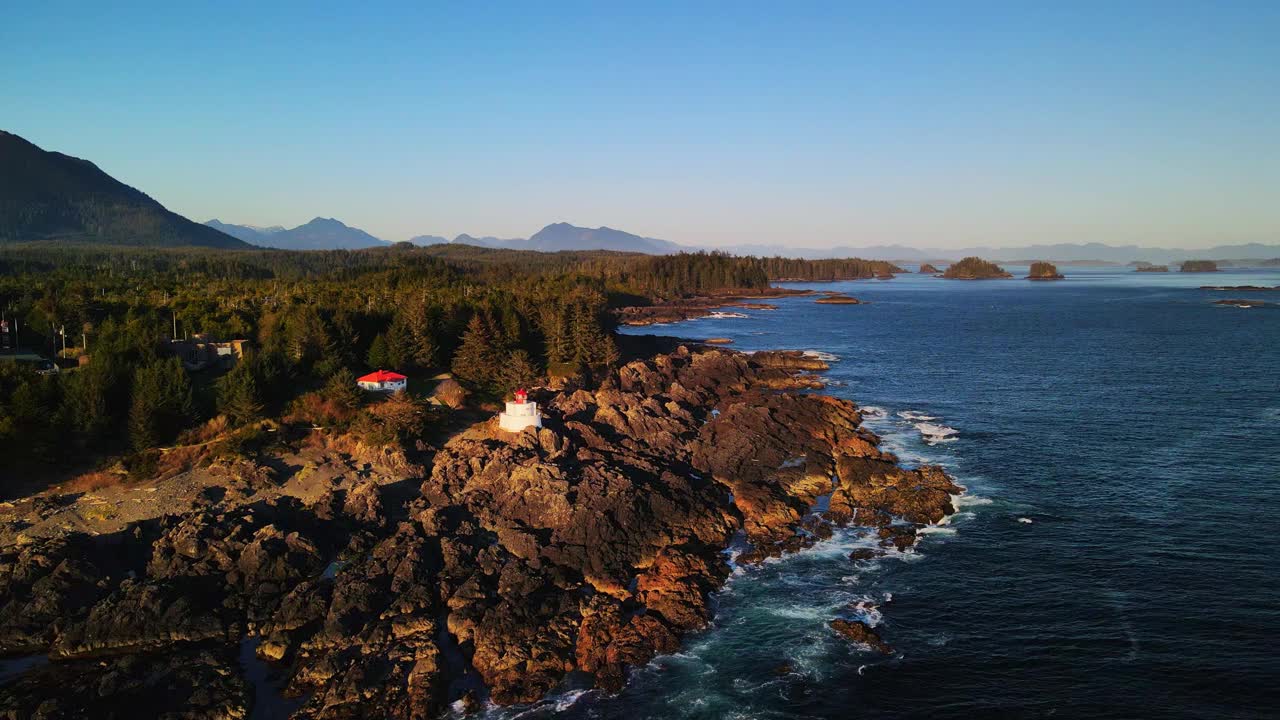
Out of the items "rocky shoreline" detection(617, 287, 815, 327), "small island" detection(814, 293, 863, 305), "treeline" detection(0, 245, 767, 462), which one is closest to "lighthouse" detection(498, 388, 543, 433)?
"treeline" detection(0, 245, 767, 462)

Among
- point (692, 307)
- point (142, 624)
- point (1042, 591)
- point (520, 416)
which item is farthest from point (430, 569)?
point (692, 307)

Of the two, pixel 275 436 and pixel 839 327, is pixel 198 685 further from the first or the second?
pixel 839 327

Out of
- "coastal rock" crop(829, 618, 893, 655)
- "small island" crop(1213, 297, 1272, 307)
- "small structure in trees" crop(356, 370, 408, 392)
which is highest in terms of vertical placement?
"small island" crop(1213, 297, 1272, 307)

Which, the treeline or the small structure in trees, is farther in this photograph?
the small structure in trees

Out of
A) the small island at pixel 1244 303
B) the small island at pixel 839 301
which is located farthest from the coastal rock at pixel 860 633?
the small island at pixel 1244 303

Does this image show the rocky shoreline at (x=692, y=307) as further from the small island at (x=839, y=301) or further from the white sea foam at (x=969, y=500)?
the white sea foam at (x=969, y=500)

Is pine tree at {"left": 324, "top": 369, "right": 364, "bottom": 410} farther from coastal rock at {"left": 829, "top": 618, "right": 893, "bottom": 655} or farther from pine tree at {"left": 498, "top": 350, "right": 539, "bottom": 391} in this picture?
coastal rock at {"left": 829, "top": 618, "right": 893, "bottom": 655}

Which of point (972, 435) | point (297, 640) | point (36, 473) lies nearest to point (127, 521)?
point (36, 473)
